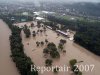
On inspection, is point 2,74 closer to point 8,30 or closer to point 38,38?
point 38,38

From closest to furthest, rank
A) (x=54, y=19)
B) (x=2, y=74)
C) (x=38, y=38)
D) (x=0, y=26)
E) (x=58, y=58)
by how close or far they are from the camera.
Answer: (x=2, y=74)
(x=58, y=58)
(x=38, y=38)
(x=0, y=26)
(x=54, y=19)

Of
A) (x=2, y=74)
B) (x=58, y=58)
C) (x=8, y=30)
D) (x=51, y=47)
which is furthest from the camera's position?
(x=8, y=30)

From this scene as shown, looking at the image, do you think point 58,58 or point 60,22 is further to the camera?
point 60,22

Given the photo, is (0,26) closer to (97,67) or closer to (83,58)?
(83,58)

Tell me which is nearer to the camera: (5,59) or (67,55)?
Result: (5,59)

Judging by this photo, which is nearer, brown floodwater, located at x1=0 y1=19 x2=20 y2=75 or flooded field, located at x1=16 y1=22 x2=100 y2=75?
brown floodwater, located at x1=0 y1=19 x2=20 y2=75

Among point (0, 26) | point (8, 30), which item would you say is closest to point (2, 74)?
point (8, 30)

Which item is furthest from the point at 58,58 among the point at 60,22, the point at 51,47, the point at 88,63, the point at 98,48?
the point at 60,22

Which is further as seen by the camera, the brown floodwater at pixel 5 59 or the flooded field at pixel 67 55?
the flooded field at pixel 67 55

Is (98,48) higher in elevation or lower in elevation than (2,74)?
higher
